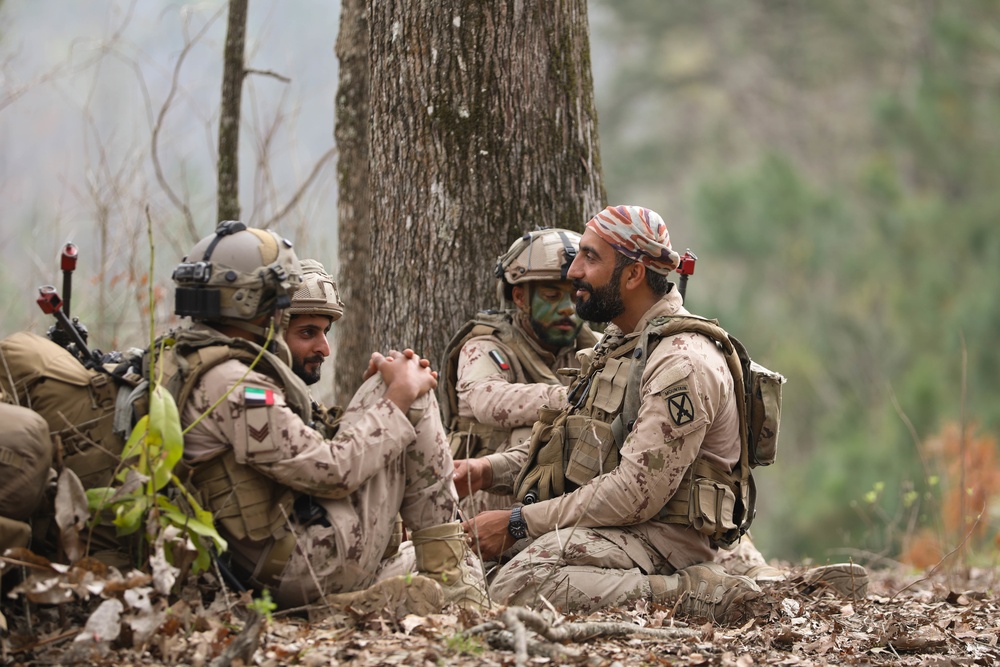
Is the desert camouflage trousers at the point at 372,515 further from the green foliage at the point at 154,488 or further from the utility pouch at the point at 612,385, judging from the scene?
the utility pouch at the point at 612,385

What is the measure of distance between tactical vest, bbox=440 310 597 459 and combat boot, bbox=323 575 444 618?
6.17ft

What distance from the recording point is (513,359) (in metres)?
6.45

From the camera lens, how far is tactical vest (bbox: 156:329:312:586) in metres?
4.23

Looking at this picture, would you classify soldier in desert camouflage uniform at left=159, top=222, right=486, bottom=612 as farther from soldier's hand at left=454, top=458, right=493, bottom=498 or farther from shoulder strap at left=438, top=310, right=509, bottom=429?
shoulder strap at left=438, top=310, right=509, bottom=429

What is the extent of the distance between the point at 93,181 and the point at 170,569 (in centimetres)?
727

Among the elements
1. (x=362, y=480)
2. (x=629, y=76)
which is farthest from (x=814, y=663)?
(x=629, y=76)

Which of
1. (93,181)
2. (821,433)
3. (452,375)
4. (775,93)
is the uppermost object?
(775,93)

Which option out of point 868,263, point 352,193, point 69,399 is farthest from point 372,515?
point 868,263

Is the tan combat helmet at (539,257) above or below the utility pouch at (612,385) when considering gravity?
above

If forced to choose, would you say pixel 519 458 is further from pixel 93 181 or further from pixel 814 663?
pixel 93 181

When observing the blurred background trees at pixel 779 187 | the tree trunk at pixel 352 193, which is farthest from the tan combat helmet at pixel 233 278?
the tree trunk at pixel 352 193

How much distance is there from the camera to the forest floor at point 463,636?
12.3 ft

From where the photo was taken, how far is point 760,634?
4961 millimetres

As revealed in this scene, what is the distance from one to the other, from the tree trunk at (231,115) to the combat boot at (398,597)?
14.6 ft
